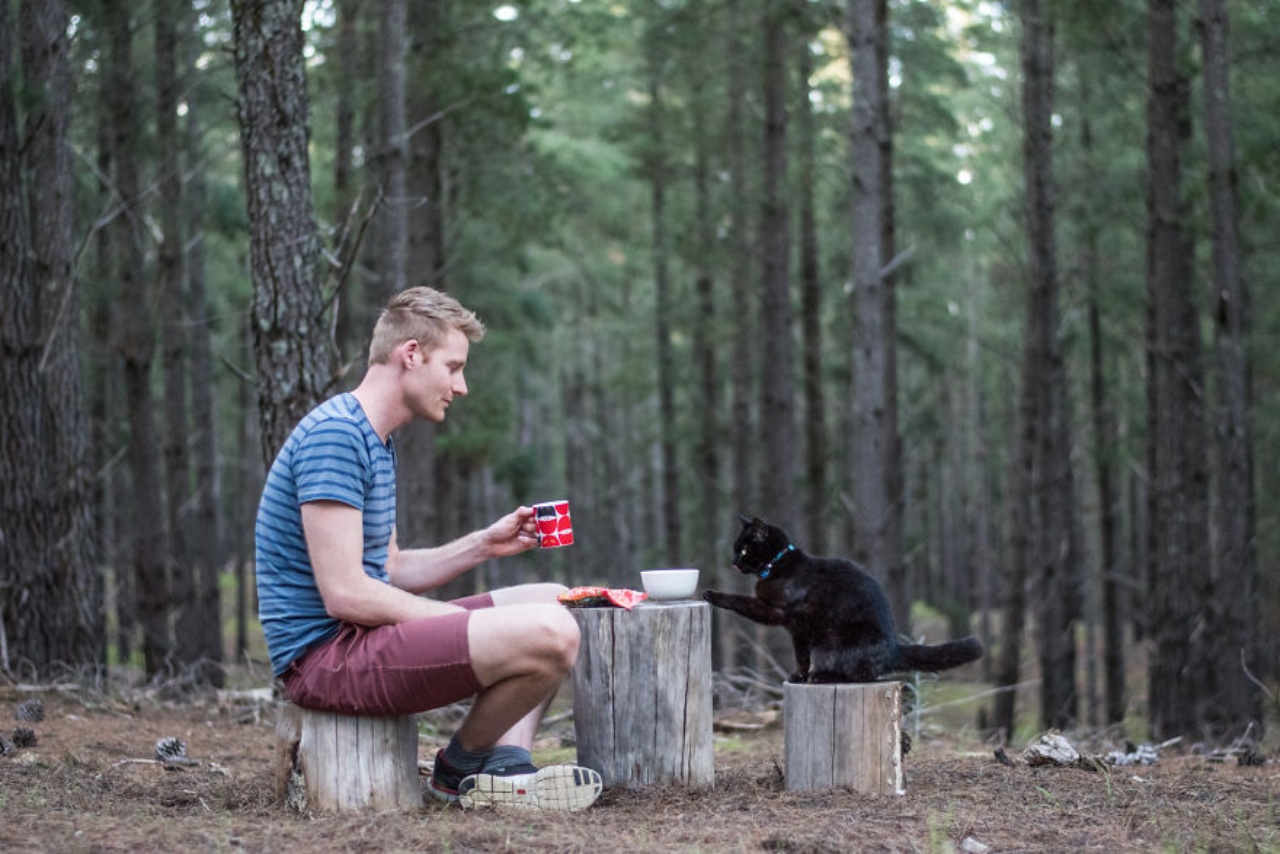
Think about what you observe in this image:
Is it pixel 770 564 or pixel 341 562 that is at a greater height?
pixel 341 562

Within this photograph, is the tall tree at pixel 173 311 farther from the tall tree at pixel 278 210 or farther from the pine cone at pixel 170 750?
the pine cone at pixel 170 750

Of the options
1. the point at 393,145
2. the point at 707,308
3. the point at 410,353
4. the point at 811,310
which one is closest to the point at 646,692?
the point at 410,353

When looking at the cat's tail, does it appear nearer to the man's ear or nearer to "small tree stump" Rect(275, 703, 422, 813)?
"small tree stump" Rect(275, 703, 422, 813)

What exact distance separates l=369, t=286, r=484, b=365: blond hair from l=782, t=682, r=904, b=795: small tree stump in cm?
200

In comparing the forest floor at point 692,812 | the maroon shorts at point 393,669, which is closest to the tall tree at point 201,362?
the forest floor at point 692,812

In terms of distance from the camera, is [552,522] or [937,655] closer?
[552,522]

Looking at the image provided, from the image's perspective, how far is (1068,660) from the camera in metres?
14.6

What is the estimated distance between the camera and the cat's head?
530cm

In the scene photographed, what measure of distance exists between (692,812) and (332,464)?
183cm

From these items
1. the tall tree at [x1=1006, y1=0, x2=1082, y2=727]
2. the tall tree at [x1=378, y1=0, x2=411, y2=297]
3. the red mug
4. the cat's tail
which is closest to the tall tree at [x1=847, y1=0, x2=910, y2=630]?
the tall tree at [x1=378, y1=0, x2=411, y2=297]

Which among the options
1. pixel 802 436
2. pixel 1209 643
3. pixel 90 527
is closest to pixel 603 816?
pixel 90 527

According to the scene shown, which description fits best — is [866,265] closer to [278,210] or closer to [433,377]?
[278,210]

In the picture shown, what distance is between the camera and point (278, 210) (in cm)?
708

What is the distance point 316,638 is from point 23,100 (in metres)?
5.83
